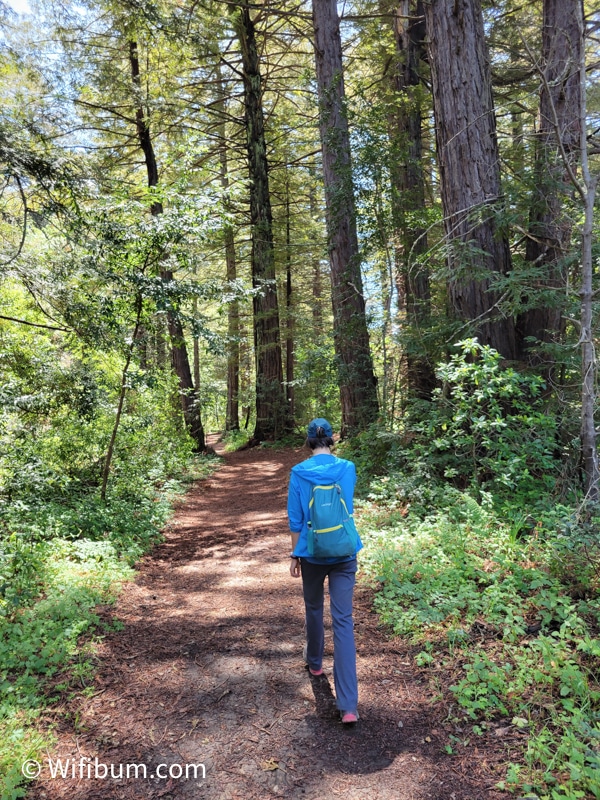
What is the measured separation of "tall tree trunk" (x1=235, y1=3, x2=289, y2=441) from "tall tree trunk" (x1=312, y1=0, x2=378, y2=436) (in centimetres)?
351

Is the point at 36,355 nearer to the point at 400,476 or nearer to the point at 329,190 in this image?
the point at 400,476

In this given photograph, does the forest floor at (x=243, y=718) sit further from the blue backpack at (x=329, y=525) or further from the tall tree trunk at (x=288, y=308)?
the tall tree trunk at (x=288, y=308)

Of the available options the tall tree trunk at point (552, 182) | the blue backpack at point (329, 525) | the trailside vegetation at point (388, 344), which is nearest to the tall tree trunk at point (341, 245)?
the trailside vegetation at point (388, 344)

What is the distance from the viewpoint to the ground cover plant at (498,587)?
262 cm

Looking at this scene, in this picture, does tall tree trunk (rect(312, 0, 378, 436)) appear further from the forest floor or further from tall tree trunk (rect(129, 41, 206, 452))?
the forest floor

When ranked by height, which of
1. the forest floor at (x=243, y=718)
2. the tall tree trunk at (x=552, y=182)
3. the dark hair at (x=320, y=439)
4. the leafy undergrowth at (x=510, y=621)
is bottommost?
the forest floor at (x=243, y=718)

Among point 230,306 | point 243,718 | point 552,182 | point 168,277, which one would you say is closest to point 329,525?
point 243,718

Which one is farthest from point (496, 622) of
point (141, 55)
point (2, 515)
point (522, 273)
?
point (141, 55)

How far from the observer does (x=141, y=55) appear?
428 inches

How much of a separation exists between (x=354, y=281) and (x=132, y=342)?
196 inches

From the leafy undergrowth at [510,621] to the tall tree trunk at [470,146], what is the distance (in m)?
2.65

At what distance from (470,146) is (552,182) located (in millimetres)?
1393

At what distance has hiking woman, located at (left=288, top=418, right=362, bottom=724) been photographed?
9.53 feet

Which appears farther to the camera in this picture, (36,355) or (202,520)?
(202,520)
